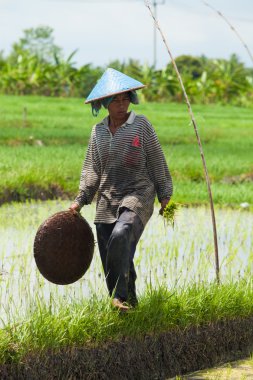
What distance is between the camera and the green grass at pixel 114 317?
14.1 ft

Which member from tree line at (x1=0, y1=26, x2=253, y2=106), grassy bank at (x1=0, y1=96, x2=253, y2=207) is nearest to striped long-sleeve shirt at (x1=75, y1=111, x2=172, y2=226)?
grassy bank at (x1=0, y1=96, x2=253, y2=207)

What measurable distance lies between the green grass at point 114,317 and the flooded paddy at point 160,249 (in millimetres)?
450

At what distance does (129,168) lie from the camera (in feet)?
15.4

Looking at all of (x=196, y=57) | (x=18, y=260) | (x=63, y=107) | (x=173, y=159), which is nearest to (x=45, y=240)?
(x=18, y=260)

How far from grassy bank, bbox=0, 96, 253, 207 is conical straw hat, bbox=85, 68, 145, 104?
0.64 metres

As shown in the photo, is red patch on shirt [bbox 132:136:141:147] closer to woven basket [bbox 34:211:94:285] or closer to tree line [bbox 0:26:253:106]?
woven basket [bbox 34:211:94:285]

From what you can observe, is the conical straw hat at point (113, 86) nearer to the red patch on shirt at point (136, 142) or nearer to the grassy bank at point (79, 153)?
the red patch on shirt at point (136, 142)

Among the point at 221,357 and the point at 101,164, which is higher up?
the point at 101,164

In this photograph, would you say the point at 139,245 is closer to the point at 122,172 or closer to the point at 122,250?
the point at 122,172

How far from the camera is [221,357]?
16.6ft

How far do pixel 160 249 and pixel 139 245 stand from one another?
20 cm

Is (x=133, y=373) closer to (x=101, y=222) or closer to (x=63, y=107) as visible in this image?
(x=101, y=222)

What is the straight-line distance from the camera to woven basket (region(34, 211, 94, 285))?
4.68 m

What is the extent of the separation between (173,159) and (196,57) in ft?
154
